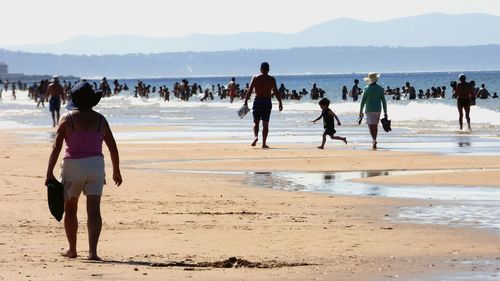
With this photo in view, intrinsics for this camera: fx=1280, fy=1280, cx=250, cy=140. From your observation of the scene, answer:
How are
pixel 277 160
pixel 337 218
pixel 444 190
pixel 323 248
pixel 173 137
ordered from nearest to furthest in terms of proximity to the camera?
pixel 323 248 → pixel 337 218 → pixel 444 190 → pixel 277 160 → pixel 173 137

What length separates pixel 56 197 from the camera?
400 inches

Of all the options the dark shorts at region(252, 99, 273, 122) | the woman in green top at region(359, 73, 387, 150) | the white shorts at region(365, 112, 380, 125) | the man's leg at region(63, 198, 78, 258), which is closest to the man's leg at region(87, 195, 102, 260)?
the man's leg at region(63, 198, 78, 258)

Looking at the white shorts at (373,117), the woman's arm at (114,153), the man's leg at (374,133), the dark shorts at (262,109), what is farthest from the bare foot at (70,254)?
the white shorts at (373,117)

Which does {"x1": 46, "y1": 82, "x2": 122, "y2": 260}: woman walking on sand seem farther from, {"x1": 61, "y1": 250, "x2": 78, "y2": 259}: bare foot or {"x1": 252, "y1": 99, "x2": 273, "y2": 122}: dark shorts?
{"x1": 252, "y1": 99, "x2": 273, "y2": 122}: dark shorts

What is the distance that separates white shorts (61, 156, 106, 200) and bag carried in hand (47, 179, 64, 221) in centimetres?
5

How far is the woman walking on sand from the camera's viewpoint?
10109 millimetres

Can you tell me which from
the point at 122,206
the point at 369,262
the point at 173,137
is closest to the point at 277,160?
the point at 122,206

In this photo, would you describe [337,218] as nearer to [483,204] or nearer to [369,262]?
[483,204]

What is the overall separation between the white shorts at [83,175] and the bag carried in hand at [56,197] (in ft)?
0.16

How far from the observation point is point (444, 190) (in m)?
15.7

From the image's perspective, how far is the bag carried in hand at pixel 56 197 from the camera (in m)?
10.1

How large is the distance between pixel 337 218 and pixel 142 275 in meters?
4.11

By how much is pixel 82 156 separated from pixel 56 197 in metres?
0.39

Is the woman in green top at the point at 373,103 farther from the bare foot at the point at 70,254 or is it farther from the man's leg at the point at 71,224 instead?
the bare foot at the point at 70,254
